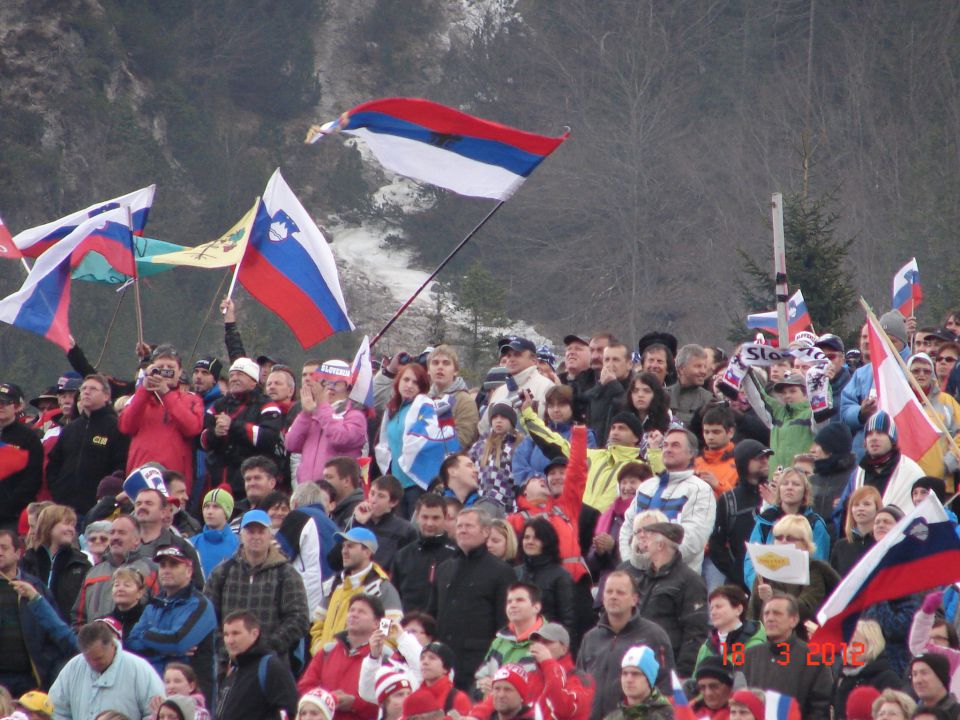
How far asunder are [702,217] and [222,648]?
3092cm

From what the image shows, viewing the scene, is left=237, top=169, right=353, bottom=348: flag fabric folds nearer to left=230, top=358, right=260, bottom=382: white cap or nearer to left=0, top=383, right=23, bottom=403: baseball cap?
left=230, top=358, right=260, bottom=382: white cap

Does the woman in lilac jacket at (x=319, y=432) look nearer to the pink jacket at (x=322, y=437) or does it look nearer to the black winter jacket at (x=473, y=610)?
the pink jacket at (x=322, y=437)

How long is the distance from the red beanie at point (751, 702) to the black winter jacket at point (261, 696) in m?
2.49

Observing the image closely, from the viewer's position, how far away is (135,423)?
42.3ft

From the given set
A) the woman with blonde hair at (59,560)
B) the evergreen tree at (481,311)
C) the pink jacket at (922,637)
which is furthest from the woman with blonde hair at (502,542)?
the evergreen tree at (481,311)

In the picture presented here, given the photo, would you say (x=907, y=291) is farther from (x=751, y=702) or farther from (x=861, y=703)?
(x=751, y=702)

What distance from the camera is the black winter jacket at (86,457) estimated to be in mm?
13141

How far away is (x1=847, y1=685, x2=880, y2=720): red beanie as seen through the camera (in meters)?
7.99

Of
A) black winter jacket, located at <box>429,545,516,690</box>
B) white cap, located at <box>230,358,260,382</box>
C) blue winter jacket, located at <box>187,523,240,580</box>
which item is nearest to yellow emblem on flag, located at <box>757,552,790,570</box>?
black winter jacket, located at <box>429,545,516,690</box>

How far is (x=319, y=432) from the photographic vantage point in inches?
483

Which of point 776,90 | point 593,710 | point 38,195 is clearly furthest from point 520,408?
point 776,90

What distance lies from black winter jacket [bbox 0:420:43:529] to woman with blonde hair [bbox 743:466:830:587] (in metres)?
5.82

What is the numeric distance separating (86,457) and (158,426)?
2.30ft

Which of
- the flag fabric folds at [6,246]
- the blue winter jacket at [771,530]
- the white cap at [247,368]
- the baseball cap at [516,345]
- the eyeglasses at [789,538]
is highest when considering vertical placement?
the eyeglasses at [789,538]
